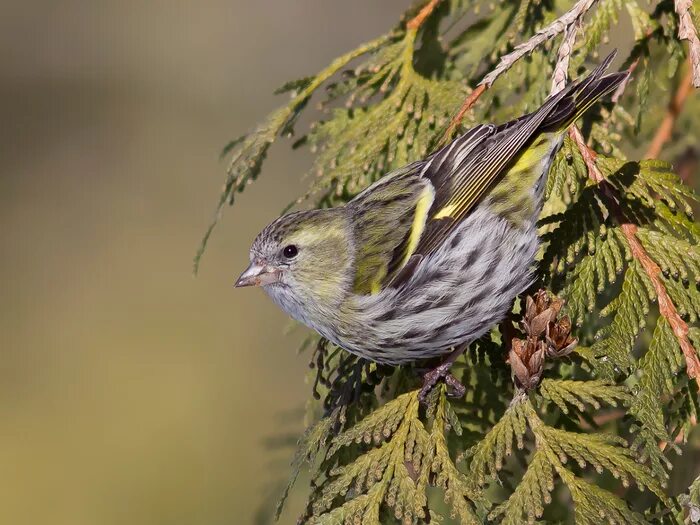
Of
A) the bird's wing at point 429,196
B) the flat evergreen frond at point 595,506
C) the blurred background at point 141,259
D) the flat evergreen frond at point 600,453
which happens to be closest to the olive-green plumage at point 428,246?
the bird's wing at point 429,196

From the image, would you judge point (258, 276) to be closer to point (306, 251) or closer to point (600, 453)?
point (306, 251)

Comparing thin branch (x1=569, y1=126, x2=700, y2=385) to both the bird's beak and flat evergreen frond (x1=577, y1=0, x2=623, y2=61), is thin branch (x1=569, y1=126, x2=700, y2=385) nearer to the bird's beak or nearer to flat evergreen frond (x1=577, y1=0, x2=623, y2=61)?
flat evergreen frond (x1=577, y1=0, x2=623, y2=61)

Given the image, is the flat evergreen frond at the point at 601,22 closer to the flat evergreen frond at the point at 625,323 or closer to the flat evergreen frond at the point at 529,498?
the flat evergreen frond at the point at 625,323

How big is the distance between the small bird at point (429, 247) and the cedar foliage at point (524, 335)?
0.07 m

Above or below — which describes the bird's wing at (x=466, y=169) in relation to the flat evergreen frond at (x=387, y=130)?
below

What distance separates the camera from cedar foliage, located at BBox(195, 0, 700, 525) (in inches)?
70.0

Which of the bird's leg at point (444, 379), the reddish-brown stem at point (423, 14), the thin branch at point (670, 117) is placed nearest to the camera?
the bird's leg at point (444, 379)

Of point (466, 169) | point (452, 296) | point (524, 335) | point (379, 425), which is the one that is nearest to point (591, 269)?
point (524, 335)

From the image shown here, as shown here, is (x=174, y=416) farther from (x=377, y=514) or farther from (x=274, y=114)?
(x=377, y=514)

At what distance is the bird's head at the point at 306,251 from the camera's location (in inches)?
90.1

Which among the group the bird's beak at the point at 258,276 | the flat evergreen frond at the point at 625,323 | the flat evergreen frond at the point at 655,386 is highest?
the bird's beak at the point at 258,276

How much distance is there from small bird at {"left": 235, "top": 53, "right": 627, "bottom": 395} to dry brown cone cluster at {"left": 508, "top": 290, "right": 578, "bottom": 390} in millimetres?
229

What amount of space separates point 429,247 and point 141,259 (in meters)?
4.16

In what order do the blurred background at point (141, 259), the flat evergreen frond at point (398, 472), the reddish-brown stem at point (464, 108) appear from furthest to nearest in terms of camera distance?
the blurred background at point (141, 259) < the reddish-brown stem at point (464, 108) < the flat evergreen frond at point (398, 472)
